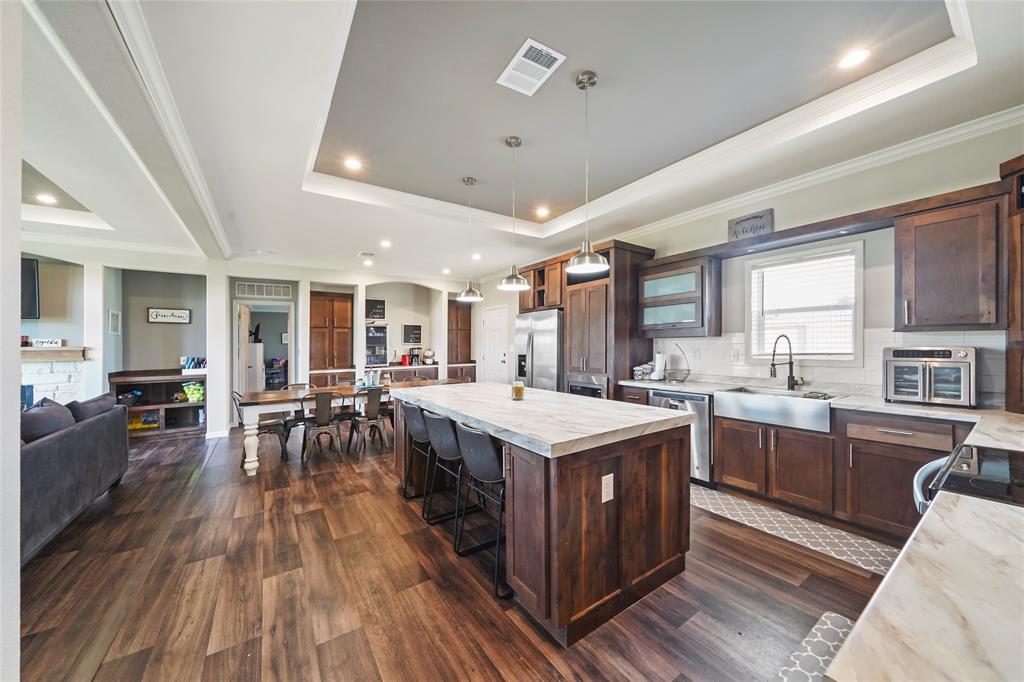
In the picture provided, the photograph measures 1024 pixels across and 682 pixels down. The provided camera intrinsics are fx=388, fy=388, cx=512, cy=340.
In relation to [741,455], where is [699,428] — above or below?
above

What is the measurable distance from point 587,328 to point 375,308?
5.22 metres

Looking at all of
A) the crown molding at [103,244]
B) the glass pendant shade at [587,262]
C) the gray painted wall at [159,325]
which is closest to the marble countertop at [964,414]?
the glass pendant shade at [587,262]

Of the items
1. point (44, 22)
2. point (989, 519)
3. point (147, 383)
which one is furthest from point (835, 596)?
point (147, 383)

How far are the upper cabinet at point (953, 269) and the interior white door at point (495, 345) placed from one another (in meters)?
5.35

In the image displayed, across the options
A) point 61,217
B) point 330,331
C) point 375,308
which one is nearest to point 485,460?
point 61,217

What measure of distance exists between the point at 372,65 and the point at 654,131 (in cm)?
195

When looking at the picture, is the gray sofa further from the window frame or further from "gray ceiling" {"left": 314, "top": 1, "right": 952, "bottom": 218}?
the window frame

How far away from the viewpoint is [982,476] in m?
1.22

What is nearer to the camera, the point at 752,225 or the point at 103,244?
the point at 752,225

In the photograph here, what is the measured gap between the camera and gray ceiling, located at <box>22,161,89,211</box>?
3.33 metres

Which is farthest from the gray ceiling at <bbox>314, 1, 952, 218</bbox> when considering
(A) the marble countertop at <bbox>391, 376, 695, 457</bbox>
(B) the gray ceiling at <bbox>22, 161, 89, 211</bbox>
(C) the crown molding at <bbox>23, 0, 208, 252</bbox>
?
(B) the gray ceiling at <bbox>22, 161, 89, 211</bbox>

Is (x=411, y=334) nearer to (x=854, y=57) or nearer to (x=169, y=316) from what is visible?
(x=169, y=316)

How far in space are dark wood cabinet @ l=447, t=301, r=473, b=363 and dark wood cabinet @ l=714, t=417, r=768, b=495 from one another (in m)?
5.85

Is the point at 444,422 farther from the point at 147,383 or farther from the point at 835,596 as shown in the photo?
the point at 147,383
